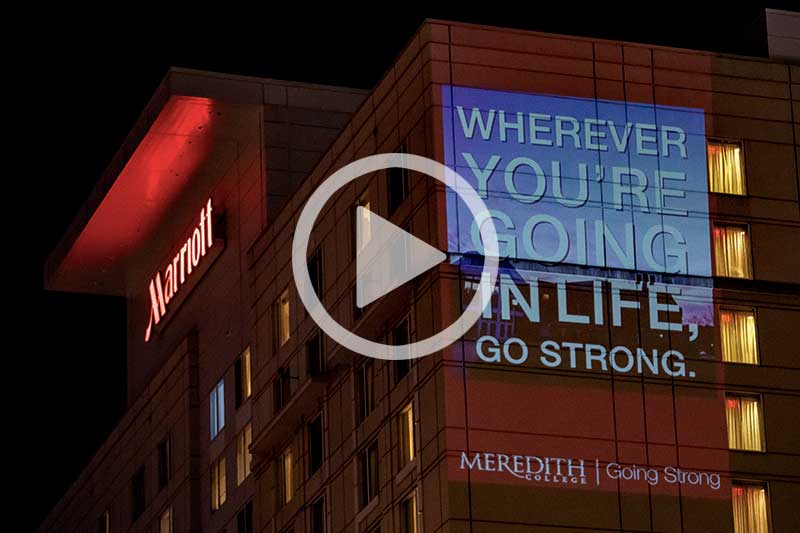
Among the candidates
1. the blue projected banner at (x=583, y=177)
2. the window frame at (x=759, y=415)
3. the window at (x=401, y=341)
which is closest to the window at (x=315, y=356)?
the window at (x=401, y=341)

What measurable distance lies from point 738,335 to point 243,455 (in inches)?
995

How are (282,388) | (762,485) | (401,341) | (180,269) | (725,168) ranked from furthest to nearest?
(180,269) < (282,388) < (725,168) < (401,341) < (762,485)

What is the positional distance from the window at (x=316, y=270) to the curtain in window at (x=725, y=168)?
15.2 metres

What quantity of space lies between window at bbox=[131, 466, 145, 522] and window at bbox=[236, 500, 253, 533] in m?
15.9

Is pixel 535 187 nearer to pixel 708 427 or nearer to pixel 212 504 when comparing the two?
pixel 708 427

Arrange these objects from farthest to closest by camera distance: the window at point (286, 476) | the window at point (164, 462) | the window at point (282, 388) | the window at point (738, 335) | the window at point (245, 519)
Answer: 1. the window at point (164, 462)
2. the window at point (245, 519)
3. the window at point (282, 388)
4. the window at point (286, 476)
5. the window at point (738, 335)

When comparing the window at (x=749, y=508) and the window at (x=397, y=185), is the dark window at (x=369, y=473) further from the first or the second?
the window at (x=749, y=508)

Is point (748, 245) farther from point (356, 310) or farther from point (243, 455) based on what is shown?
point (243, 455)

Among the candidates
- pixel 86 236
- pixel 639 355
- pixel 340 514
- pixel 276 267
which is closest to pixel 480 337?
pixel 639 355

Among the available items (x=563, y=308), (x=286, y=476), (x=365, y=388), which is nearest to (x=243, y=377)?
(x=286, y=476)

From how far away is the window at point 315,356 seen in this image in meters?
86.0

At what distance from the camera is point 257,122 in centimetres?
9888

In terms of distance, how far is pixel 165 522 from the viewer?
10625 cm

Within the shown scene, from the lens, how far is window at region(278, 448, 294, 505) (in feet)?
294
